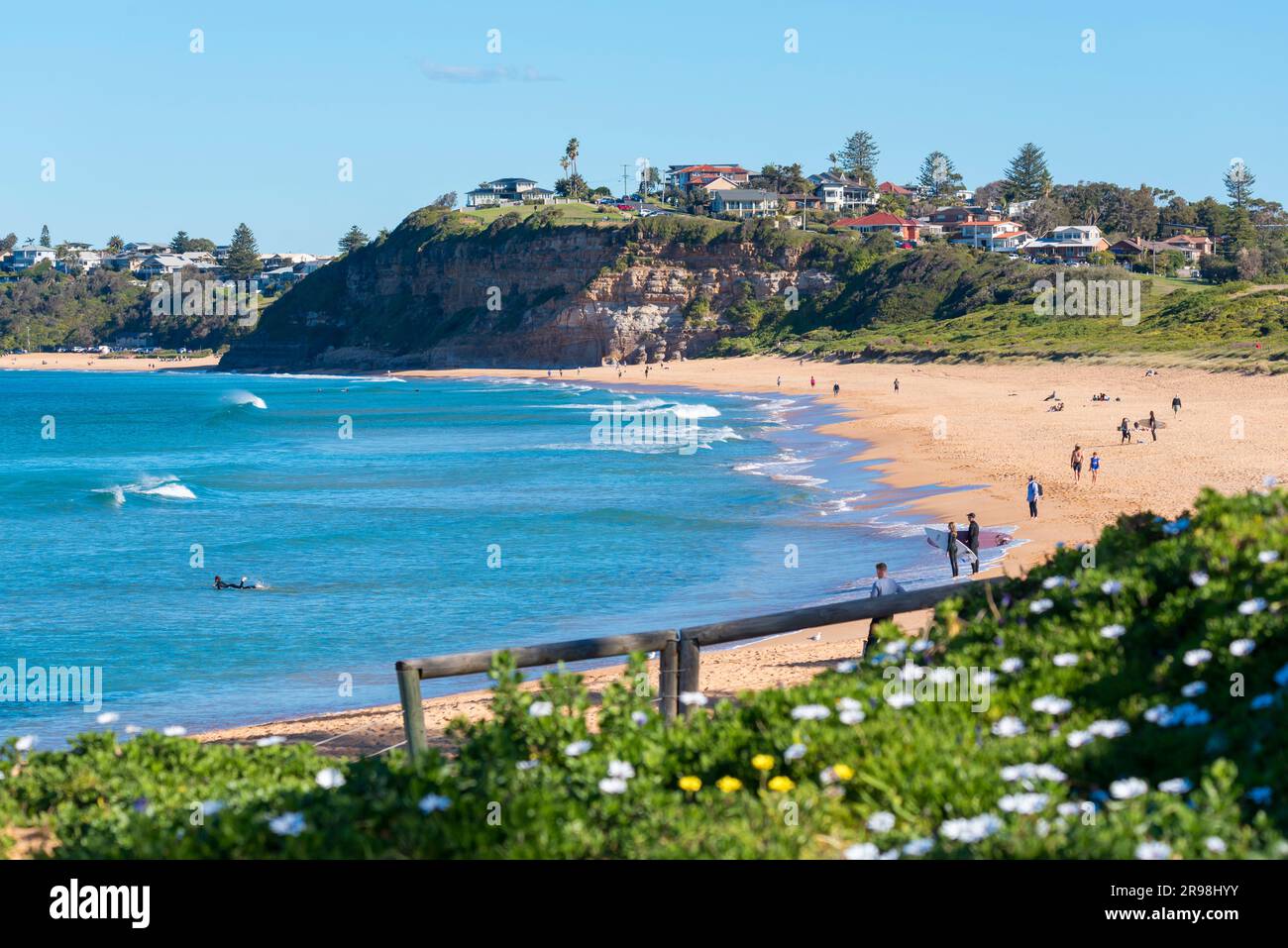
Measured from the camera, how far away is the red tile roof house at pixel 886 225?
436ft

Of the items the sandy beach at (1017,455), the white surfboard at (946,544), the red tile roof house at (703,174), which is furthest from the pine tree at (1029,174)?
the white surfboard at (946,544)

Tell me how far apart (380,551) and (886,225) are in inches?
4407

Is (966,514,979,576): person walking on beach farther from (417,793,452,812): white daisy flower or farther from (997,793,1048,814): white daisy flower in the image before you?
(417,793,452,812): white daisy flower

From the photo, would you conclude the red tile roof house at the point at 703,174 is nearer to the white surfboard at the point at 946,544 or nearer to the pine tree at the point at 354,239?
the pine tree at the point at 354,239

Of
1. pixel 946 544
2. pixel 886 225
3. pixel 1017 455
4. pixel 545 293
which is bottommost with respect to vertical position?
pixel 946 544

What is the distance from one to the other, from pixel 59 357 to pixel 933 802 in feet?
643

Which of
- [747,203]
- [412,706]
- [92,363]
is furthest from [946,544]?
[92,363]

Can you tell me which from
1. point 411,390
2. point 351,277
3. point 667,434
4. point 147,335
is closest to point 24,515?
point 667,434

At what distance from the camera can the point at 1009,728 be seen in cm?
438

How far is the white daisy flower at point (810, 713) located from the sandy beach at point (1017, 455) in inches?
43.3

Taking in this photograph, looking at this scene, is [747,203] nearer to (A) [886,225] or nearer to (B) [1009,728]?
(A) [886,225]

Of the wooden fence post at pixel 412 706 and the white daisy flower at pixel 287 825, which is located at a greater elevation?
the white daisy flower at pixel 287 825

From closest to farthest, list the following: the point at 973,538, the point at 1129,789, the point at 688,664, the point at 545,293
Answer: the point at 1129,789 < the point at 688,664 < the point at 973,538 < the point at 545,293

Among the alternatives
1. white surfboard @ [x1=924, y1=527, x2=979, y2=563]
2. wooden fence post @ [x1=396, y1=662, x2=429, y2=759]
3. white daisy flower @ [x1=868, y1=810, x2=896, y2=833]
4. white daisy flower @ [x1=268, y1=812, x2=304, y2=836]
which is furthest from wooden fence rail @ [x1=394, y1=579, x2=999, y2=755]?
white surfboard @ [x1=924, y1=527, x2=979, y2=563]
